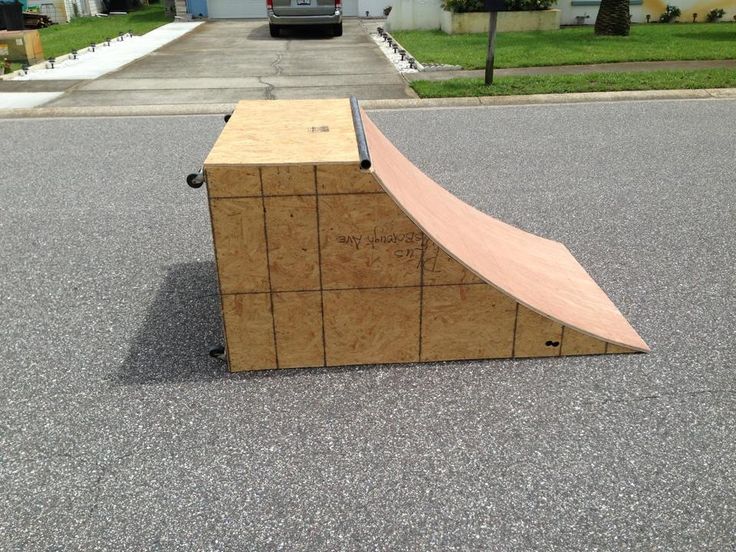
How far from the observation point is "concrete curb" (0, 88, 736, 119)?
427 inches

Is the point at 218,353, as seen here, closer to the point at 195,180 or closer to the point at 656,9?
the point at 195,180

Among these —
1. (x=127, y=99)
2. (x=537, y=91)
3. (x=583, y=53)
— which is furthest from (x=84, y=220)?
(x=583, y=53)

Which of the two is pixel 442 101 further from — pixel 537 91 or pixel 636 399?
pixel 636 399

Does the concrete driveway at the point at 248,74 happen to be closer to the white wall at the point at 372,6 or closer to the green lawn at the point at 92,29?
the green lawn at the point at 92,29

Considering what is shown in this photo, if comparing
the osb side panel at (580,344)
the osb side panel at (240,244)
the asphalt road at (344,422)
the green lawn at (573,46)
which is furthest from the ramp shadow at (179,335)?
the green lawn at (573,46)

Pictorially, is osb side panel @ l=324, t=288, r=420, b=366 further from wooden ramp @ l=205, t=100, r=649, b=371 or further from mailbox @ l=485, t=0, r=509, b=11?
mailbox @ l=485, t=0, r=509, b=11

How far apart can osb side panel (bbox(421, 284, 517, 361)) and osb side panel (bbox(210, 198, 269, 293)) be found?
951 mm

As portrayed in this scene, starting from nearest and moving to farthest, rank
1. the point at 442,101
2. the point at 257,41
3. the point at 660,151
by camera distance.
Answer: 1. the point at 660,151
2. the point at 442,101
3. the point at 257,41

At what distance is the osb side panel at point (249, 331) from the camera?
12.1ft

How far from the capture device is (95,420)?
3.39m

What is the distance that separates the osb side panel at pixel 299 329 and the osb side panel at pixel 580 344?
143 centimetres

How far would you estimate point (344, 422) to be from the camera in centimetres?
336

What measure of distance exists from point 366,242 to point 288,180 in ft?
1.79

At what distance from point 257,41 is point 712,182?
52.9 ft
